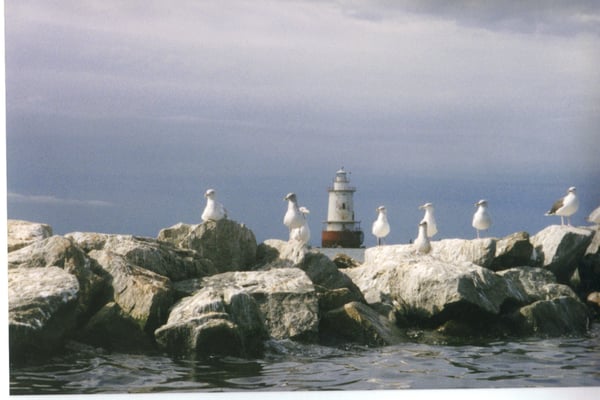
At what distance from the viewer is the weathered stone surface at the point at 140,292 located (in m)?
7.47

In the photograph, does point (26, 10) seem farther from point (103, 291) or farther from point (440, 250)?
point (440, 250)

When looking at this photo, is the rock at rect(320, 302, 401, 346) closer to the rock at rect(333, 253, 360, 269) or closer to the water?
the water

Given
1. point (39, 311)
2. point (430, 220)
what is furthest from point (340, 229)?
point (39, 311)

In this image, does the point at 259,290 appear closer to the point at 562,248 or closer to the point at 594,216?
the point at 562,248

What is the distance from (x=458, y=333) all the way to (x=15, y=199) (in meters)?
4.54

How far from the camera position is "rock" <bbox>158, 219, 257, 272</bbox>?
930 cm

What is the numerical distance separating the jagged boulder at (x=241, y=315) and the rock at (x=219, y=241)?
2.95 feet

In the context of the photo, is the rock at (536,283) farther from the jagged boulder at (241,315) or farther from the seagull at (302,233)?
the jagged boulder at (241,315)

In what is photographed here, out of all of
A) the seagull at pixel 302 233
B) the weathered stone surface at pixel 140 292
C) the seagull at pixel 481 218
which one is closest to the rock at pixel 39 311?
the weathered stone surface at pixel 140 292

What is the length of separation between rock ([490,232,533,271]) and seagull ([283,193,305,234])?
2356 mm

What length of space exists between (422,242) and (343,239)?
4.36 metres

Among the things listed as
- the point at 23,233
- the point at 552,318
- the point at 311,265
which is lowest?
the point at 552,318

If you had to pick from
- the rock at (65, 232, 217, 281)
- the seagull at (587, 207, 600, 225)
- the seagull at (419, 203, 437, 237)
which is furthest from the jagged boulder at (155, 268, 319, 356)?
the seagull at (587, 207, 600, 225)

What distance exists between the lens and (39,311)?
7.03 meters
